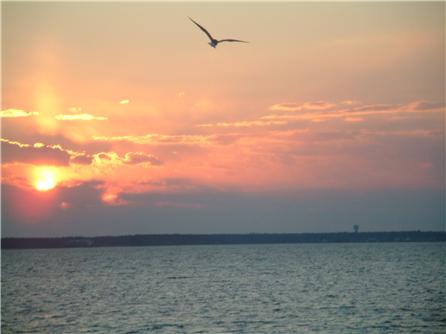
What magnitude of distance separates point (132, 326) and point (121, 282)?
43.7m

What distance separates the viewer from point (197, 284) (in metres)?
85.1

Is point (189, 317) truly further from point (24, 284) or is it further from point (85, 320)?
point (24, 284)

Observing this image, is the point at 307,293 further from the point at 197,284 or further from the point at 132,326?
the point at 132,326

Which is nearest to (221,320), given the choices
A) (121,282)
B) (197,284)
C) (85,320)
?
(85,320)

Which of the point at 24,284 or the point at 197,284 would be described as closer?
the point at 197,284

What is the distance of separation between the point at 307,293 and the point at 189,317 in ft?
61.2

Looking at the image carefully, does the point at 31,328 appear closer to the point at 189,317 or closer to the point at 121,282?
the point at 189,317

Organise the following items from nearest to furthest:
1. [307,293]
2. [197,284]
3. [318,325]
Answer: [318,325] → [307,293] → [197,284]

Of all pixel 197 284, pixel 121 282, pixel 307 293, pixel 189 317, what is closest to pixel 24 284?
pixel 121 282

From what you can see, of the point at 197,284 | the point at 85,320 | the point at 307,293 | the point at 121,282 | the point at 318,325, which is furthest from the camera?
the point at 121,282

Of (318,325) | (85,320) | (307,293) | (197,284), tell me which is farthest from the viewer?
(197,284)

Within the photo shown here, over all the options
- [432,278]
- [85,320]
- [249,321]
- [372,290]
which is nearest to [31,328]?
[85,320]

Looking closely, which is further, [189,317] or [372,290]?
[372,290]

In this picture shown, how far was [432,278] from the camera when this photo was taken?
90.3 m
